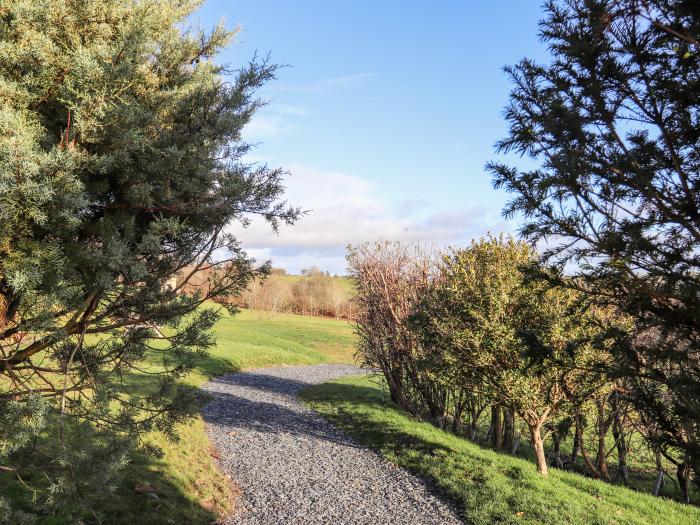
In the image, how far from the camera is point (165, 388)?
5.46 meters

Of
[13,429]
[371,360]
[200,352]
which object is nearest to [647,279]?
[200,352]

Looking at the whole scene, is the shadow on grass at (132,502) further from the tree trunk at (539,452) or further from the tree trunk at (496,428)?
the tree trunk at (496,428)

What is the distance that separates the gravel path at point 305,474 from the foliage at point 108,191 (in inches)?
141

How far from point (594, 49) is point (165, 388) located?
5.67 meters

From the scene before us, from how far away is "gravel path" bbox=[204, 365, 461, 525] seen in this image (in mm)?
7621

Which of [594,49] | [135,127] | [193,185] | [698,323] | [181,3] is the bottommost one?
[698,323]

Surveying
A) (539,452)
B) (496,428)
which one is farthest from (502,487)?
(496,428)

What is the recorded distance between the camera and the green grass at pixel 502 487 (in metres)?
7.60

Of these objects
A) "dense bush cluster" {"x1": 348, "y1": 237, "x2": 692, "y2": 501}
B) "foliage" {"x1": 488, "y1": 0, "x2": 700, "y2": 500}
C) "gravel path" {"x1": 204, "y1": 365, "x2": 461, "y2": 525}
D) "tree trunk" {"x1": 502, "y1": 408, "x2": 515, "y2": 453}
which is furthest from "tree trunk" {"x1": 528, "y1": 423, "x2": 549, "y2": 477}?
"foliage" {"x1": 488, "y1": 0, "x2": 700, "y2": 500}

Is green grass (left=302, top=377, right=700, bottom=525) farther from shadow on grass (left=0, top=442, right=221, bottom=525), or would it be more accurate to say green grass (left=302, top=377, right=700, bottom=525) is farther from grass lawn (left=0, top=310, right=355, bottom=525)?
shadow on grass (left=0, top=442, right=221, bottom=525)

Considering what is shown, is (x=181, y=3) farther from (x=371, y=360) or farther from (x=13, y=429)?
(x=371, y=360)

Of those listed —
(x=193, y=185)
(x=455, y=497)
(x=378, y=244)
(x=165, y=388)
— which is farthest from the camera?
(x=378, y=244)

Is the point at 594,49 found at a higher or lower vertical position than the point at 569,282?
higher

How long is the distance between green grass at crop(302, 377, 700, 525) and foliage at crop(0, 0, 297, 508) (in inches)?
218
